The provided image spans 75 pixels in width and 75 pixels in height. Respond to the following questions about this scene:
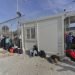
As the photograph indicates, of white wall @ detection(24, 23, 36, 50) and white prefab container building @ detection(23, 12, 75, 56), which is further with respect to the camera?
white wall @ detection(24, 23, 36, 50)

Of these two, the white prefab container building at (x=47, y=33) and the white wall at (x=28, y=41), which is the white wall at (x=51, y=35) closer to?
the white prefab container building at (x=47, y=33)

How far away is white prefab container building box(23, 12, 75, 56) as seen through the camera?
414 inches

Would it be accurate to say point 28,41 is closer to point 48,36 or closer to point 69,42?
point 48,36

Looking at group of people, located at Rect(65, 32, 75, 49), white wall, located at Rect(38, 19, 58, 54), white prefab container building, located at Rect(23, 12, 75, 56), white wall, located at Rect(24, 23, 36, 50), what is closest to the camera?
white prefab container building, located at Rect(23, 12, 75, 56)

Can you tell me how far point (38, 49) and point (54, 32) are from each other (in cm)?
226

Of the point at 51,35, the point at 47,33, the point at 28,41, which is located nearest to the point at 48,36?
the point at 47,33

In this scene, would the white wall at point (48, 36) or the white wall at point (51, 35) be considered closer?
the white wall at point (51, 35)

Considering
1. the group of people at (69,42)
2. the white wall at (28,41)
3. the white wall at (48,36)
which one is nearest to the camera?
the white wall at (48,36)

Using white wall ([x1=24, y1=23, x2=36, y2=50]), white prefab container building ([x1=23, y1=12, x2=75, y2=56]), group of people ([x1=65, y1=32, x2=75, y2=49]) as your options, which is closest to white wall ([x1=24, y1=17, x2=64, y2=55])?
white prefab container building ([x1=23, y1=12, x2=75, y2=56])

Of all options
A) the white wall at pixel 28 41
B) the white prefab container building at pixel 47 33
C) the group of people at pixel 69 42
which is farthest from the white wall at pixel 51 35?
the group of people at pixel 69 42

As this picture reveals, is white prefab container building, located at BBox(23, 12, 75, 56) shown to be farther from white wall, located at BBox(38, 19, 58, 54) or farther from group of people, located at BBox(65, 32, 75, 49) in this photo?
A: group of people, located at BBox(65, 32, 75, 49)

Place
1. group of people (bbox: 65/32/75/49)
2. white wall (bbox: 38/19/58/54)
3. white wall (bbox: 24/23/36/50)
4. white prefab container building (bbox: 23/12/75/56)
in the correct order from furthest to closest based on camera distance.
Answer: white wall (bbox: 24/23/36/50) → group of people (bbox: 65/32/75/49) → white wall (bbox: 38/19/58/54) → white prefab container building (bbox: 23/12/75/56)

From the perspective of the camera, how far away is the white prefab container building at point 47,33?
10514 mm

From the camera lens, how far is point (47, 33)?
11.7 meters
